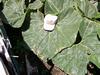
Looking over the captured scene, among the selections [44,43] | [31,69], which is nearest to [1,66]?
[44,43]

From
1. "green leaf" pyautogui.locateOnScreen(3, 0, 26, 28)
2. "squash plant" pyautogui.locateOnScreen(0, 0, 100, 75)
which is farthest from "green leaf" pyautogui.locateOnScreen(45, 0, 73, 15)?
"green leaf" pyautogui.locateOnScreen(3, 0, 26, 28)

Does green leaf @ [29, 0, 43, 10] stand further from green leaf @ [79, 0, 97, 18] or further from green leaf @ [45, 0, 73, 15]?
green leaf @ [79, 0, 97, 18]

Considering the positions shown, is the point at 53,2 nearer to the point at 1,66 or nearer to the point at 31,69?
the point at 31,69

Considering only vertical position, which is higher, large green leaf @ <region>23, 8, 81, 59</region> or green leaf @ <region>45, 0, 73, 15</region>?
green leaf @ <region>45, 0, 73, 15</region>

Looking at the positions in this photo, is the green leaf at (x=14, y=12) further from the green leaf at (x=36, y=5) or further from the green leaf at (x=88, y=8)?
the green leaf at (x=88, y=8)

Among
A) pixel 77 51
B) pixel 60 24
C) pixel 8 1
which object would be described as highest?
pixel 8 1


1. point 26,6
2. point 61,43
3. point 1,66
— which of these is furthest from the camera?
point 26,6

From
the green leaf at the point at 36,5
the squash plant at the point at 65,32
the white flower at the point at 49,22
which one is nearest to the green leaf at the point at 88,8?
the squash plant at the point at 65,32
